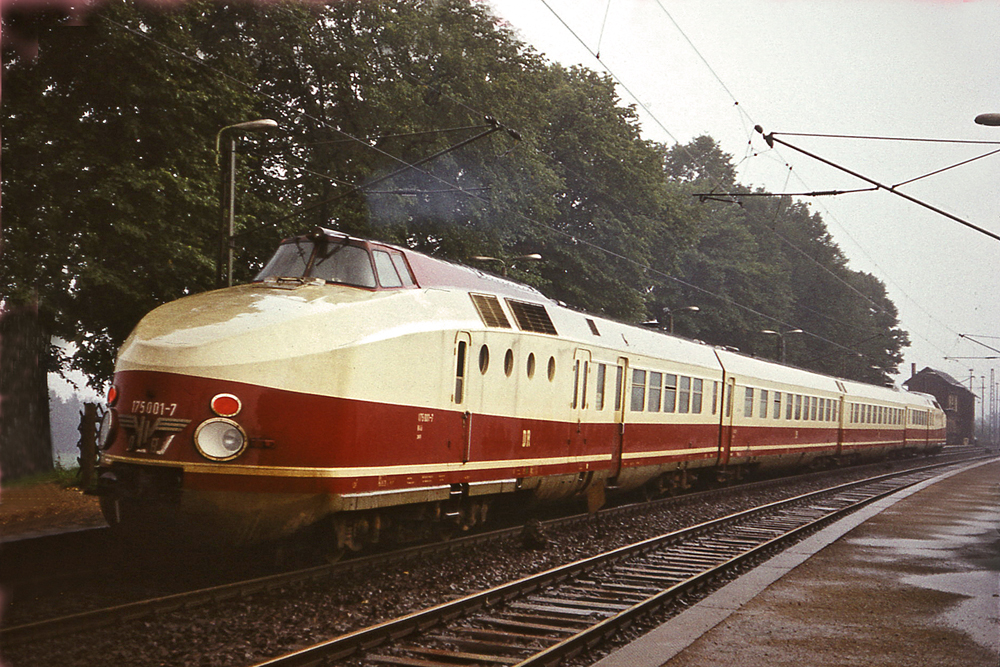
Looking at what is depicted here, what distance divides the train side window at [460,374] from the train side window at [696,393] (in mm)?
11725

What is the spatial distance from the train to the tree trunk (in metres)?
11.8

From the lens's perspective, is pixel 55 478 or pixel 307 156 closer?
pixel 55 478

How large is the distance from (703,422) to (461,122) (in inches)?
587

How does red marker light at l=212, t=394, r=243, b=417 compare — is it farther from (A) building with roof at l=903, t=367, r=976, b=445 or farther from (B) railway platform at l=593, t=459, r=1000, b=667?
(A) building with roof at l=903, t=367, r=976, b=445

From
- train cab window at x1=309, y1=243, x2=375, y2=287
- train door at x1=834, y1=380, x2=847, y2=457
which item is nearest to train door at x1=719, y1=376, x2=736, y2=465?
train door at x1=834, y1=380, x2=847, y2=457

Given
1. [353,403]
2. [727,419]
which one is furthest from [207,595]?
[727,419]

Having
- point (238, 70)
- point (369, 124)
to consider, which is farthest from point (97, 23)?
point (369, 124)

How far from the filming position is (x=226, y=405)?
9875mm

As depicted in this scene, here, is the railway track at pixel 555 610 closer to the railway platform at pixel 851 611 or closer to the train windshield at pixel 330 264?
the railway platform at pixel 851 611

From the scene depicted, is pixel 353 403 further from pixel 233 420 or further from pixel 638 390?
pixel 638 390

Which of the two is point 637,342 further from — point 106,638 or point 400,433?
point 106,638

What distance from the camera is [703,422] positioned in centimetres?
2434

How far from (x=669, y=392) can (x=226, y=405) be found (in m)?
13.7

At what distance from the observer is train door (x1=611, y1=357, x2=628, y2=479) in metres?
18.8
